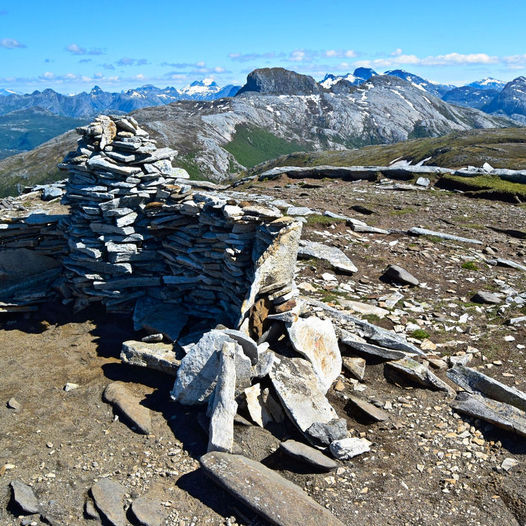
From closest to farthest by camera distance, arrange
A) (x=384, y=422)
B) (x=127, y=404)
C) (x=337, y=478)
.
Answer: (x=337, y=478) < (x=384, y=422) < (x=127, y=404)

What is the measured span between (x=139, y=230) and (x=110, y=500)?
28.2ft

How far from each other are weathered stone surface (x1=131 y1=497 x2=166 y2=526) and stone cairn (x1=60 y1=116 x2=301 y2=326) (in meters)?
5.52

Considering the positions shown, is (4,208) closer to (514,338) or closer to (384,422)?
(384,422)

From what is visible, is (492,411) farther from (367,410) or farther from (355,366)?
(355,366)

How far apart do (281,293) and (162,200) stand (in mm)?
5515

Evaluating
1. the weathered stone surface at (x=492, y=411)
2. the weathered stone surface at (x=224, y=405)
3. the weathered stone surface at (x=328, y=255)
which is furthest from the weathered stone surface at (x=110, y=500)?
the weathered stone surface at (x=328, y=255)

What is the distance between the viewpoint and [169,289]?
14086 millimetres

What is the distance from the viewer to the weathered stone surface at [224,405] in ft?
27.3

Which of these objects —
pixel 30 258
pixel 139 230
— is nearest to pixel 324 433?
pixel 139 230

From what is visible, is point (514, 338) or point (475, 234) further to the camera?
point (475, 234)

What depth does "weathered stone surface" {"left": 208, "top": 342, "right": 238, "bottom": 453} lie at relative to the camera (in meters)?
8.31

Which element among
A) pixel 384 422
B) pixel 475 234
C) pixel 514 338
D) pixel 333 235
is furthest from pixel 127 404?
pixel 475 234

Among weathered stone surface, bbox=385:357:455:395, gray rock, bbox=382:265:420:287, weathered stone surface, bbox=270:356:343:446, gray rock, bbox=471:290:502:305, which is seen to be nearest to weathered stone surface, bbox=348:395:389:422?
weathered stone surface, bbox=270:356:343:446

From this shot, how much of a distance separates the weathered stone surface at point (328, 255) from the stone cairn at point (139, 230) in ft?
13.5
